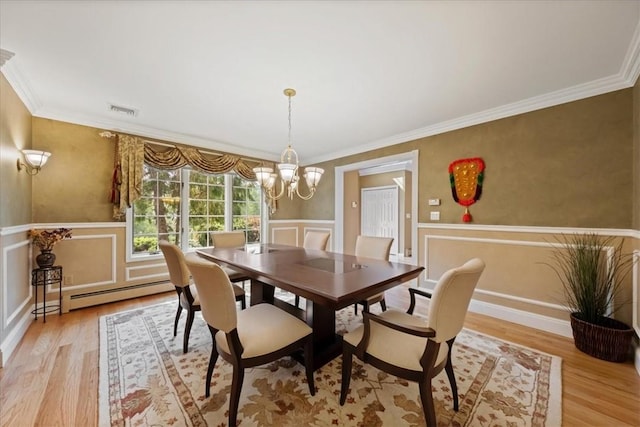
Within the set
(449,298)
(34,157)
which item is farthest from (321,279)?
(34,157)

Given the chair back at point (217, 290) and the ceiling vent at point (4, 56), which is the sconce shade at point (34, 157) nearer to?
the ceiling vent at point (4, 56)

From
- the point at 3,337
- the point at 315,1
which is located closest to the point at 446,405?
the point at 315,1

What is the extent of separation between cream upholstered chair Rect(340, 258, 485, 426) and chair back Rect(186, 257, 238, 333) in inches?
29.0

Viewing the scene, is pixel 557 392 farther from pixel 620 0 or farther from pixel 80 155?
pixel 80 155

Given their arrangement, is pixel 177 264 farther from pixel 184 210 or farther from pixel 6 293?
pixel 184 210

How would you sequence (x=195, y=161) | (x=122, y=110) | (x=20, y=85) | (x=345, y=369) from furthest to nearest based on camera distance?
(x=195, y=161), (x=122, y=110), (x=20, y=85), (x=345, y=369)

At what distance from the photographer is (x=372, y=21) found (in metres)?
1.59

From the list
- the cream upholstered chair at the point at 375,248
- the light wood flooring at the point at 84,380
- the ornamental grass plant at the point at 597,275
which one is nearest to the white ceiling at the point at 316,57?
the ornamental grass plant at the point at 597,275

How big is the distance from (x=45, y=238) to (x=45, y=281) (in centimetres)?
49

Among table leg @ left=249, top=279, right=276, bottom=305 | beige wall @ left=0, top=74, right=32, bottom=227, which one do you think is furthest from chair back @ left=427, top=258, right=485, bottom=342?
beige wall @ left=0, top=74, right=32, bottom=227

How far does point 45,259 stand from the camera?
2.71 m

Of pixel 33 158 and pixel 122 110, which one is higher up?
pixel 122 110

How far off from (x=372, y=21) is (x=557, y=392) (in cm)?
280

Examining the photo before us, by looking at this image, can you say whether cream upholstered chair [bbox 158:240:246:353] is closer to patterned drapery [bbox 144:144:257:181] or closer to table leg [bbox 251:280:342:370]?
table leg [bbox 251:280:342:370]
